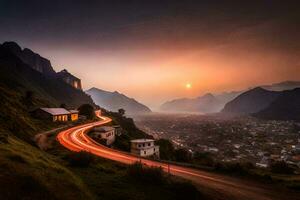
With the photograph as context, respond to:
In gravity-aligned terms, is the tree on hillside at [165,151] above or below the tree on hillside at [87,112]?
below

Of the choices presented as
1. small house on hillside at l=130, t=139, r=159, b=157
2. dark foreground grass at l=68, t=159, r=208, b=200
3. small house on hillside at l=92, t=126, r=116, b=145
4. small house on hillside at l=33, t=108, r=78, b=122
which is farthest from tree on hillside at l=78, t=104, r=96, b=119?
dark foreground grass at l=68, t=159, r=208, b=200

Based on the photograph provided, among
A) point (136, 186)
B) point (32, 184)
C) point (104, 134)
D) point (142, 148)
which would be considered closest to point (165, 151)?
point (142, 148)

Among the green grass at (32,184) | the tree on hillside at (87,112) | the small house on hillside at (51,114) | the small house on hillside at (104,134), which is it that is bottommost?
the green grass at (32,184)

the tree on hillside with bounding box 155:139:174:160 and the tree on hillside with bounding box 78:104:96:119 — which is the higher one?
the tree on hillside with bounding box 78:104:96:119

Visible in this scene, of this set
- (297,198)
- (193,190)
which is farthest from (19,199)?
(297,198)

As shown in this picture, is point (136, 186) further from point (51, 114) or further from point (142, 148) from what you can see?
point (51, 114)

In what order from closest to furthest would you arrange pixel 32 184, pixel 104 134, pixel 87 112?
pixel 32 184
pixel 104 134
pixel 87 112

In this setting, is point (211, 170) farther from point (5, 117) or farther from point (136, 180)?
point (5, 117)

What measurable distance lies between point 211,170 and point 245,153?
308ft

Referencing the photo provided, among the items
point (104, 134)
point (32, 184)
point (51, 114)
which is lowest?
point (32, 184)

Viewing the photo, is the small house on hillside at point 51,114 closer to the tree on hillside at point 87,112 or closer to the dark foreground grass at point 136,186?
the tree on hillside at point 87,112

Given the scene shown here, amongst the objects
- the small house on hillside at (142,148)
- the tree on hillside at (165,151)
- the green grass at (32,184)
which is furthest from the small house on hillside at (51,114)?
the green grass at (32,184)

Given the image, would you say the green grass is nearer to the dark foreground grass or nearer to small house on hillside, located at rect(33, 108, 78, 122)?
the dark foreground grass

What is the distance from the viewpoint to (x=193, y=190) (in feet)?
65.5
